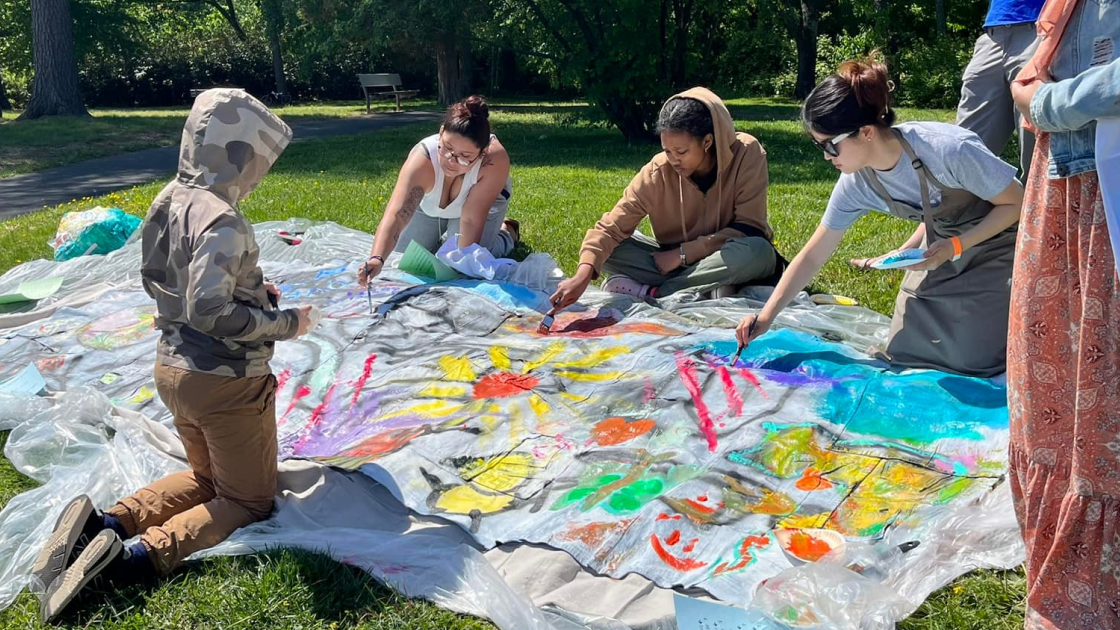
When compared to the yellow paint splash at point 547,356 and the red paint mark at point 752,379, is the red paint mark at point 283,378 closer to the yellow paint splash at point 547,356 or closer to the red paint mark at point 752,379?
the yellow paint splash at point 547,356

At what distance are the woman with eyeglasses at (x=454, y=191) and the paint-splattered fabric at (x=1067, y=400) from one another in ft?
10.6

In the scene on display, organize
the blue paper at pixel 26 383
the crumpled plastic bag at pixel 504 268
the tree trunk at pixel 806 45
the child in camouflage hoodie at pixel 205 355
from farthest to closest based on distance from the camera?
the tree trunk at pixel 806 45 < the crumpled plastic bag at pixel 504 268 < the blue paper at pixel 26 383 < the child in camouflage hoodie at pixel 205 355

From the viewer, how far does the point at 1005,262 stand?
11.6ft

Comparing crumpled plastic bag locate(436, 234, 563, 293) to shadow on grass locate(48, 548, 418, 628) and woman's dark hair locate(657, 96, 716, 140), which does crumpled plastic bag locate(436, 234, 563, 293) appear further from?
shadow on grass locate(48, 548, 418, 628)

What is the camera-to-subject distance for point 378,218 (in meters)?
7.31

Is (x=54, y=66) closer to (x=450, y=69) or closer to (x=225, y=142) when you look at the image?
(x=450, y=69)

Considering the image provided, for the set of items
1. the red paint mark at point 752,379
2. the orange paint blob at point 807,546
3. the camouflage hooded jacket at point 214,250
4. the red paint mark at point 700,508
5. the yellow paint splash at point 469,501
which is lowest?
the orange paint blob at point 807,546

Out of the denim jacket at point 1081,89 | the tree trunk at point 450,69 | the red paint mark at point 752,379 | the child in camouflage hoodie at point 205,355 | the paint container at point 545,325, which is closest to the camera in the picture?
the denim jacket at point 1081,89

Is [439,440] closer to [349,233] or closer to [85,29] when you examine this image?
[349,233]

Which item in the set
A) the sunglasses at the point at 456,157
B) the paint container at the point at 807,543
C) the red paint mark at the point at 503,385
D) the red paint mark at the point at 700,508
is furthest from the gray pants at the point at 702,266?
the paint container at the point at 807,543

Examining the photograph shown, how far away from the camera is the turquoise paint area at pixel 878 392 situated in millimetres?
3094

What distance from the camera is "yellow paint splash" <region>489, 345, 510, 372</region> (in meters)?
3.80

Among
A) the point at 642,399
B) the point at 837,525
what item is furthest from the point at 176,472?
the point at 837,525

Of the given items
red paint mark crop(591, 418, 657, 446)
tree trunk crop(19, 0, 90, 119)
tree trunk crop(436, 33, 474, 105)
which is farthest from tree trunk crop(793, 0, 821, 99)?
red paint mark crop(591, 418, 657, 446)
